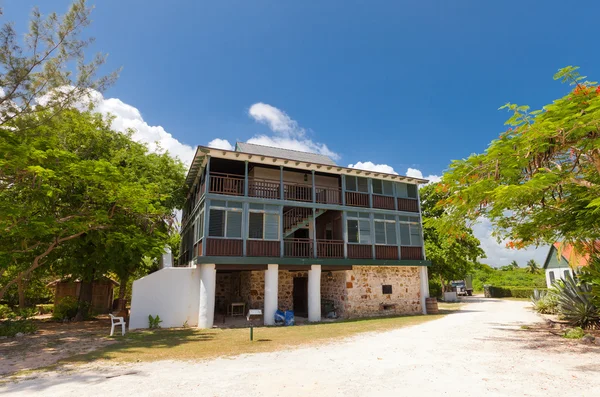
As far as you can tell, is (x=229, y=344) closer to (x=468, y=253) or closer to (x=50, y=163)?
(x=50, y=163)

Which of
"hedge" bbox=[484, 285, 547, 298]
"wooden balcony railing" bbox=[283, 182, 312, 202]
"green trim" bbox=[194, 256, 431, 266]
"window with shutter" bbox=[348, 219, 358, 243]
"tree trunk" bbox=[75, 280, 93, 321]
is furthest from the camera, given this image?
"hedge" bbox=[484, 285, 547, 298]

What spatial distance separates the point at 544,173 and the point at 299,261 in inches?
382

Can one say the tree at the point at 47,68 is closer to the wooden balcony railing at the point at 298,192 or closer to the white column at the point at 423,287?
the wooden balcony railing at the point at 298,192

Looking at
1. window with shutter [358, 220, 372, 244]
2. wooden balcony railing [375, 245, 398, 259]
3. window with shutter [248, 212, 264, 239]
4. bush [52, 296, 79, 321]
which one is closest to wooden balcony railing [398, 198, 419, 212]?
wooden balcony railing [375, 245, 398, 259]

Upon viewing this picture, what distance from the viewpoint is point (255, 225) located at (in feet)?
49.1

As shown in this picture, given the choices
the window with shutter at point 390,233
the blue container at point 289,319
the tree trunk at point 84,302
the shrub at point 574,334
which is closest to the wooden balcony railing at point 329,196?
the window with shutter at point 390,233

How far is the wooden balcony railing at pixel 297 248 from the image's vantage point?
15.8 meters

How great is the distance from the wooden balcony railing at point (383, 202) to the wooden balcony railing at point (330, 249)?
3.09m

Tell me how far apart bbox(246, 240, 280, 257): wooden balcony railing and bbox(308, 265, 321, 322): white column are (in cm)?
205

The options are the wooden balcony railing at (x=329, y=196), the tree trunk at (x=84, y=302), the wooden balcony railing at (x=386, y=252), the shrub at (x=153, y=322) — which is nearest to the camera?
the shrub at (x=153, y=322)

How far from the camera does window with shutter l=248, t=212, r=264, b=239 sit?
48.6 feet

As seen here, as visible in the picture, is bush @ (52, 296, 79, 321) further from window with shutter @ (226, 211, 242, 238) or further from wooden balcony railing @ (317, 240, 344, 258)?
wooden balcony railing @ (317, 240, 344, 258)

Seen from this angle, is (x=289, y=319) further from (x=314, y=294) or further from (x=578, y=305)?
(x=578, y=305)

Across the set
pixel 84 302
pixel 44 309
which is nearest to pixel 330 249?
pixel 84 302
